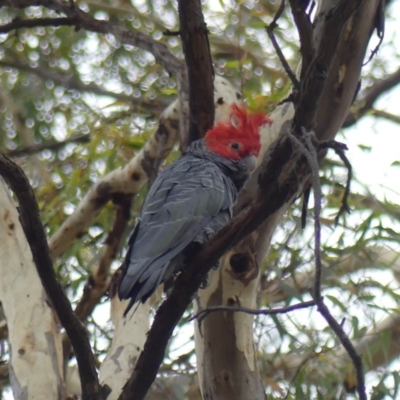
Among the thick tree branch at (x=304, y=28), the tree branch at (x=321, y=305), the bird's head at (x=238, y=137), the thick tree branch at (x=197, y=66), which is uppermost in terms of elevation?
the thick tree branch at (x=197, y=66)

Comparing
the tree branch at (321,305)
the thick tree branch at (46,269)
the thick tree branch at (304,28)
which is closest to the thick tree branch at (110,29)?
the thick tree branch at (304,28)

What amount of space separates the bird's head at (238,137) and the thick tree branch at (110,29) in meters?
0.52

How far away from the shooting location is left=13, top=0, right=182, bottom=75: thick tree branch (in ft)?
11.7

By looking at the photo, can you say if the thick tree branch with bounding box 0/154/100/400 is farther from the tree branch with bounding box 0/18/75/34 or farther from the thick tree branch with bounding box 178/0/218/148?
the tree branch with bounding box 0/18/75/34

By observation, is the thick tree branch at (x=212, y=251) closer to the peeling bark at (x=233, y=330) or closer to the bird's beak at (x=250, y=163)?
the peeling bark at (x=233, y=330)

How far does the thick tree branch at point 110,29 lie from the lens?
358 cm

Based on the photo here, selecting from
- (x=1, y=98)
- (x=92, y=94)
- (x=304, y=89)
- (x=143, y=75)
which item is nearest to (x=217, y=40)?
(x=143, y=75)

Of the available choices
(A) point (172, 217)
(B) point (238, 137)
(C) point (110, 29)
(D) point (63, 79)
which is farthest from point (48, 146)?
(A) point (172, 217)

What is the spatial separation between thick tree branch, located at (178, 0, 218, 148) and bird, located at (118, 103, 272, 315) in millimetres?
79

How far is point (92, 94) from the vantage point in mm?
4902

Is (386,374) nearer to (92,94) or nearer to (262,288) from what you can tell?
(262,288)

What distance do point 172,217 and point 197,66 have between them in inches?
28.2

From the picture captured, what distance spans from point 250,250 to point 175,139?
3.27ft

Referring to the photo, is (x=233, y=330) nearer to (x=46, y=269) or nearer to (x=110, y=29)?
(x=46, y=269)
